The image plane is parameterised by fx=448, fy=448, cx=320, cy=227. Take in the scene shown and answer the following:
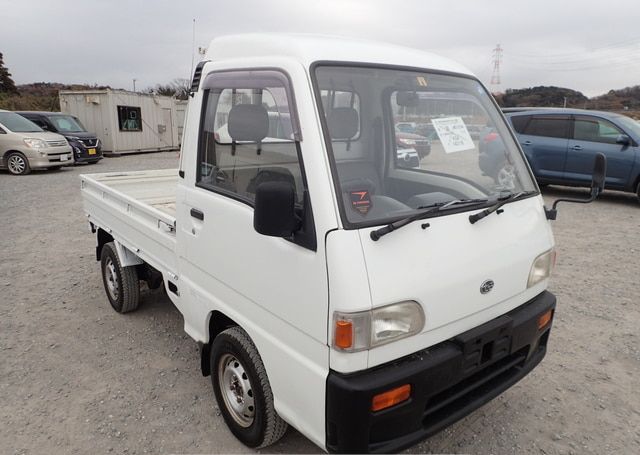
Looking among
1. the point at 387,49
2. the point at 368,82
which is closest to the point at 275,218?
the point at 368,82

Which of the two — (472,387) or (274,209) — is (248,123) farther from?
(472,387)

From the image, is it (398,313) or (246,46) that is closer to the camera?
(398,313)

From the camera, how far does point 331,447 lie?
1.88 meters

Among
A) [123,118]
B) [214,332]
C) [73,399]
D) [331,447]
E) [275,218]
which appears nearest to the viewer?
[275,218]

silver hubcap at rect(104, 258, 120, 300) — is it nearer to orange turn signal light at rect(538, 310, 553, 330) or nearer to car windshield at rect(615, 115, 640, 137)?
orange turn signal light at rect(538, 310, 553, 330)

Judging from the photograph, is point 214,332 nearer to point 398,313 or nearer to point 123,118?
point 398,313

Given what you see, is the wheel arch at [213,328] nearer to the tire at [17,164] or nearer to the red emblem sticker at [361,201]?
the red emblem sticker at [361,201]

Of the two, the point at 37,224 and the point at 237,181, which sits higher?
the point at 237,181

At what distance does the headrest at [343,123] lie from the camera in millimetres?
2006

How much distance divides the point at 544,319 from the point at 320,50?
1876mm

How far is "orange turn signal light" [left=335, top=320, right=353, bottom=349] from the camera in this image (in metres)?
1.74

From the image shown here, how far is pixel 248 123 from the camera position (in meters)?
2.36

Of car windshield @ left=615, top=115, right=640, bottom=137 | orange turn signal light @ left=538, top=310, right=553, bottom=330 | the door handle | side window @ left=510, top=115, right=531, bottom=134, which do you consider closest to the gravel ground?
orange turn signal light @ left=538, top=310, right=553, bottom=330

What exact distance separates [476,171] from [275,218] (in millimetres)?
1404
